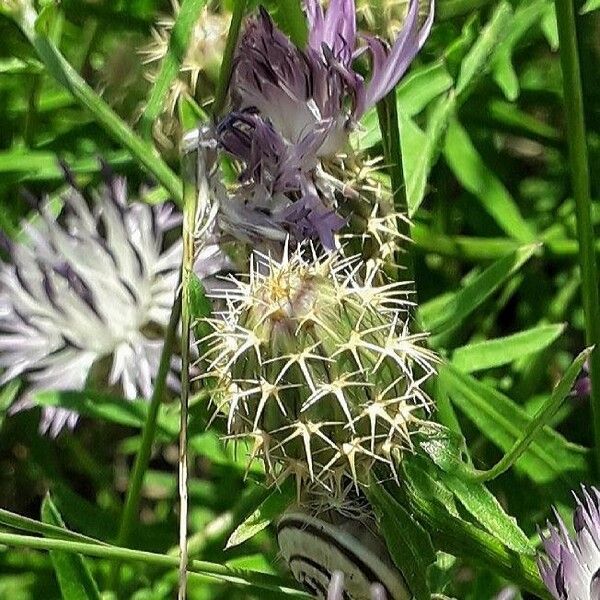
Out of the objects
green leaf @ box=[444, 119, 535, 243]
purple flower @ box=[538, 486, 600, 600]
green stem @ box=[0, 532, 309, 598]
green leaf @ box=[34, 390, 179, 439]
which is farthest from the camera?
green leaf @ box=[444, 119, 535, 243]

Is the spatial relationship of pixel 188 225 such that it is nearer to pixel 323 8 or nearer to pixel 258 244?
pixel 258 244

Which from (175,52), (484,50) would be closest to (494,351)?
(484,50)

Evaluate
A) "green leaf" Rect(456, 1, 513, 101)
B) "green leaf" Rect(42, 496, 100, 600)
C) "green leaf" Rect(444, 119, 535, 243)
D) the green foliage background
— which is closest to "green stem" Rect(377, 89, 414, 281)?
the green foliage background

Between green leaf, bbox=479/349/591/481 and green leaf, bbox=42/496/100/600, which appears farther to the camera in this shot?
green leaf, bbox=42/496/100/600

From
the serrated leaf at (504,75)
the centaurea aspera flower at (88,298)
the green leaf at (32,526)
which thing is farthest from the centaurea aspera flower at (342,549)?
the serrated leaf at (504,75)

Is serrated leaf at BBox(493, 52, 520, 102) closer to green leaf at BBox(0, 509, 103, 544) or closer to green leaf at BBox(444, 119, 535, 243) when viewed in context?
green leaf at BBox(444, 119, 535, 243)

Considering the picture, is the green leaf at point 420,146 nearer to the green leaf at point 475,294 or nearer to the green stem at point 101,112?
the green leaf at point 475,294
